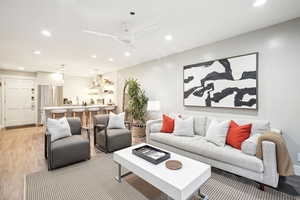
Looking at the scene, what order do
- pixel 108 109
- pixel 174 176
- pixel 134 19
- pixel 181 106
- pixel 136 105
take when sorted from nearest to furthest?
pixel 174 176 < pixel 134 19 < pixel 181 106 < pixel 136 105 < pixel 108 109

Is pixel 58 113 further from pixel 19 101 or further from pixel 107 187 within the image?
pixel 107 187

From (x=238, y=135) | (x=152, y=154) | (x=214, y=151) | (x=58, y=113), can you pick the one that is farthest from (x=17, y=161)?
(x=238, y=135)

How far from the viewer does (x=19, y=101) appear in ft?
20.7

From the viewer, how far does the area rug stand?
1.86 m

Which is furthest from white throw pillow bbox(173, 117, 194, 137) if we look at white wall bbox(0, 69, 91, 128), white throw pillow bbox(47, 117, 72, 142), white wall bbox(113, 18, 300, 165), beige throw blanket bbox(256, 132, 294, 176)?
white wall bbox(0, 69, 91, 128)

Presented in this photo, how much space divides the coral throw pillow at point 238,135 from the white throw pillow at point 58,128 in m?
3.28

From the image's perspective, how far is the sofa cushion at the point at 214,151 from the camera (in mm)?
1974

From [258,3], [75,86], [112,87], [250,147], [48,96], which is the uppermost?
[258,3]

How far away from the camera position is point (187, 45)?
11.6 ft

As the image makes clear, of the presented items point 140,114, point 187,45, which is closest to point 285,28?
point 187,45

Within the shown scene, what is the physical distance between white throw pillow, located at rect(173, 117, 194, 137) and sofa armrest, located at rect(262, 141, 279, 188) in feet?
4.49

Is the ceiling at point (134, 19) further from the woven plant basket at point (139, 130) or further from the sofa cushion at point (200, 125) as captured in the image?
the woven plant basket at point (139, 130)

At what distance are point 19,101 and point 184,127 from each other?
24.5 feet

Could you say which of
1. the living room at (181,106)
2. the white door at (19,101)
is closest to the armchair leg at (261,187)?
the living room at (181,106)
